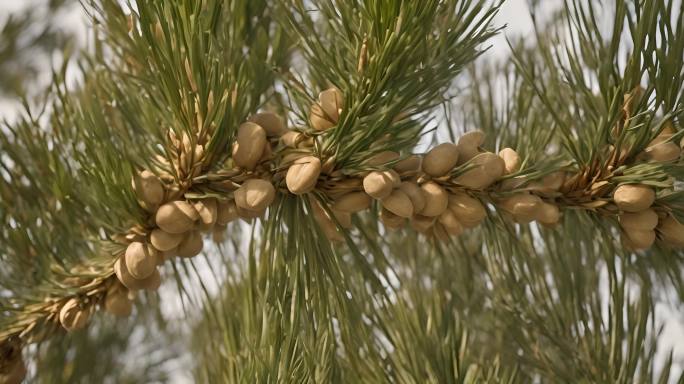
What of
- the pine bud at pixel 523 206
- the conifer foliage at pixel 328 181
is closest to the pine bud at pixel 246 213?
→ the conifer foliage at pixel 328 181

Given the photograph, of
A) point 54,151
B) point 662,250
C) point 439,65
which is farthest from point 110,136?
point 662,250

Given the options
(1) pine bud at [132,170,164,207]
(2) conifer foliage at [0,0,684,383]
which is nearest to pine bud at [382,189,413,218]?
(2) conifer foliage at [0,0,684,383]

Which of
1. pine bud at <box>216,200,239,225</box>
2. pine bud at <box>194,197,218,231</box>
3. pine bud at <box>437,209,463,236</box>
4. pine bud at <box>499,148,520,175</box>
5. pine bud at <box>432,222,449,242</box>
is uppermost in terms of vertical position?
pine bud at <box>194,197,218,231</box>

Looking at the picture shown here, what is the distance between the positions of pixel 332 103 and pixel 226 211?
0.07 m

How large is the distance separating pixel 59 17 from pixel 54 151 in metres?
0.50

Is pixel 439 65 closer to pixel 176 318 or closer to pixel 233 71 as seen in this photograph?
pixel 233 71

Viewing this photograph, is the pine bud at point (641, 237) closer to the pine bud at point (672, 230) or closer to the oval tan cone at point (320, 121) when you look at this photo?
the pine bud at point (672, 230)

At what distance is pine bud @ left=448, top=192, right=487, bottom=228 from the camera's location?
1.20 feet

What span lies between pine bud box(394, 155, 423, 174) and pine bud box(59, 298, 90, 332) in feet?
0.55

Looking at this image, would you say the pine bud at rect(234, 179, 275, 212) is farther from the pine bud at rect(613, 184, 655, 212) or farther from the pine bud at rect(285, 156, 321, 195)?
the pine bud at rect(613, 184, 655, 212)

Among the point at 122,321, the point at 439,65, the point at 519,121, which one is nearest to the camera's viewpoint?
the point at 439,65

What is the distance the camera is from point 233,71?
15.4 inches

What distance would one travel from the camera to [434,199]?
14.1 inches

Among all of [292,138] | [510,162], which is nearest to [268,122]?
[292,138]
